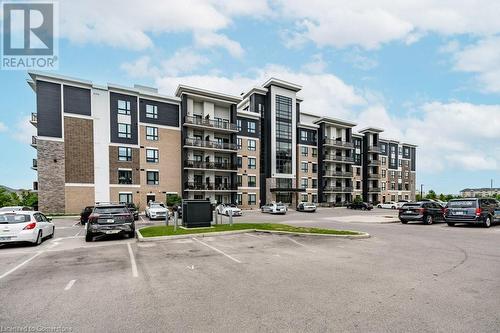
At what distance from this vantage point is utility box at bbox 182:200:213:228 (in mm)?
15148

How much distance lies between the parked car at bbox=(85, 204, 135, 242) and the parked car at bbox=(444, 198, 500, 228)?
20.3 meters

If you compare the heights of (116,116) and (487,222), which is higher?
(116,116)

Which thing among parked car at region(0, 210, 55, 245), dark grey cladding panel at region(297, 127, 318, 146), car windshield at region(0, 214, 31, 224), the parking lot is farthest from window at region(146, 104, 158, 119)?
the parking lot

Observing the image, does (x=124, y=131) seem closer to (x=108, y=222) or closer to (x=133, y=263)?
(x=108, y=222)

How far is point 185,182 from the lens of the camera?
123 feet

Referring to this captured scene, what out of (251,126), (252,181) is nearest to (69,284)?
(252,181)

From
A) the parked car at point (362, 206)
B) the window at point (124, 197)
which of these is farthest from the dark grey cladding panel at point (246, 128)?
the parked car at point (362, 206)

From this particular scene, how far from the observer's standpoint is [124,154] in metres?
34.7

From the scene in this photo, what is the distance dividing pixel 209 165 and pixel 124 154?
38.3 feet

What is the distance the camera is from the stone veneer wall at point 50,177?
3011 cm

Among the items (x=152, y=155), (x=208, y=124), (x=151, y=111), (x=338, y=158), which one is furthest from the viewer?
(x=338, y=158)

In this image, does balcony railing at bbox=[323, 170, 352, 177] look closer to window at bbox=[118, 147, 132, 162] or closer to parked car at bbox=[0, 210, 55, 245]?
window at bbox=[118, 147, 132, 162]

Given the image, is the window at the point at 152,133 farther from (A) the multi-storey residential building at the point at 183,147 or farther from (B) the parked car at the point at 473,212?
(B) the parked car at the point at 473,212

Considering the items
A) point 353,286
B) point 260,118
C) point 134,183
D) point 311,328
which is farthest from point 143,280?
point 260,118
